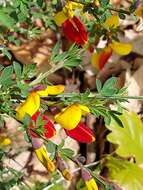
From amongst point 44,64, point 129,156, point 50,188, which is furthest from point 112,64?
point 50,188

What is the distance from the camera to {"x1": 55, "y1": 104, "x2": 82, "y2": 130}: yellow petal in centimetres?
98

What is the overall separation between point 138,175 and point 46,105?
1260 mm

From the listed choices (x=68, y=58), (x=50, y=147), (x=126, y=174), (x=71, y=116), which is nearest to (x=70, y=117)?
(x=71, y=116)

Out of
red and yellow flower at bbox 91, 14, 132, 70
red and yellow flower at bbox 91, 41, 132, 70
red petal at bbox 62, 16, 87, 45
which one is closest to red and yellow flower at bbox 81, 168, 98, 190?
red petal at bbox 62, 16, 87, 45

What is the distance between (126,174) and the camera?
2232 millimetres

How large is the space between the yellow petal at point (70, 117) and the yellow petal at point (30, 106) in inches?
2.1

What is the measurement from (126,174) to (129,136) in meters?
0.19

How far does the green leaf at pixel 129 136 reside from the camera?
2.22 metres

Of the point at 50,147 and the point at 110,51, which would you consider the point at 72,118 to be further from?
the point at 110,51

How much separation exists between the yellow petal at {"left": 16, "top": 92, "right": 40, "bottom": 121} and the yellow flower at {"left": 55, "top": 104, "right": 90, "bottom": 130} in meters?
0.05

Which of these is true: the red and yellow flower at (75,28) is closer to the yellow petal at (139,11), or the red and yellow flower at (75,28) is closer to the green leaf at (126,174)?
the yellow petal at (139,11)

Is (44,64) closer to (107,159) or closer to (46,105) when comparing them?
(107,159)

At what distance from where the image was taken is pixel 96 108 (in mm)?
1053

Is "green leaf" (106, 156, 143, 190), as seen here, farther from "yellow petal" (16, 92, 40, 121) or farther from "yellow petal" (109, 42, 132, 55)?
"yellow petal" (16, 92, 40, 121)
